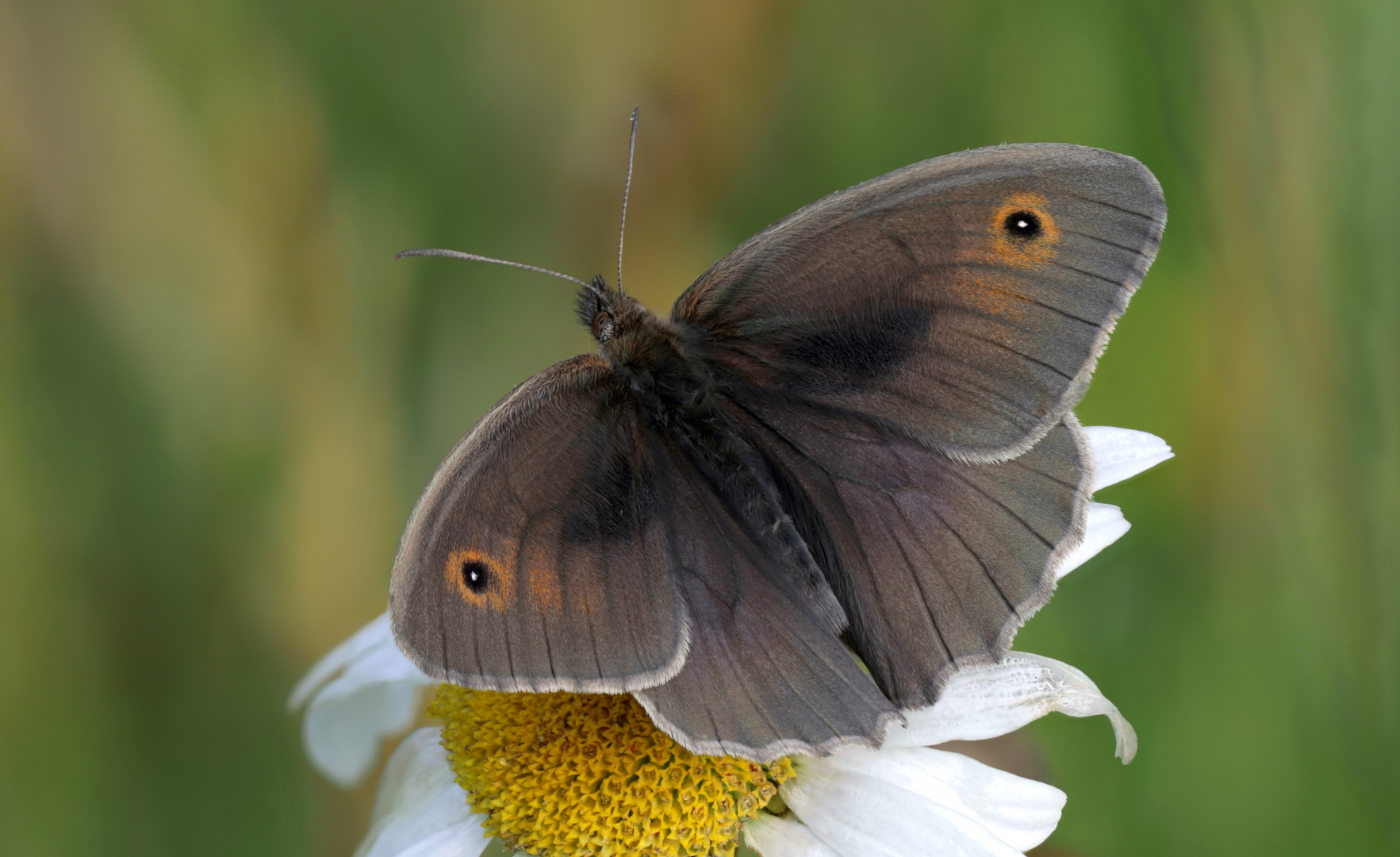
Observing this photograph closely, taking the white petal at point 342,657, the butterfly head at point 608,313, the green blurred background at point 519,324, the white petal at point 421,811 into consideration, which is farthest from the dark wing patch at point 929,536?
the white petal at point 342,657

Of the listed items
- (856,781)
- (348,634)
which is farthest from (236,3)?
(856,781)

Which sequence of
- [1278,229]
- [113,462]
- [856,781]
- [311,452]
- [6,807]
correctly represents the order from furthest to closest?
[311,452] < [113,462] < [6,807] < [1278,229] < [856,781]

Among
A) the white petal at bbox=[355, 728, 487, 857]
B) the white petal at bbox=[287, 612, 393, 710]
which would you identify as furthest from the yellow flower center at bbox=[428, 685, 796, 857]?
the white petal at bbox=[287, 612, 393, 710]

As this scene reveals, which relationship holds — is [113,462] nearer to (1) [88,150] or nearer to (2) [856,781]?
(1) [88,150]

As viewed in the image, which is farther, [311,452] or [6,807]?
[311,452]

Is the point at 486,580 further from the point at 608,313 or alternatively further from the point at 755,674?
the point at 608,313

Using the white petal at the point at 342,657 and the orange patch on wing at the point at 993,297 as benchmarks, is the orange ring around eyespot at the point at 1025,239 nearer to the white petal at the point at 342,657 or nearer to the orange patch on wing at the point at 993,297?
the orange patch on wing at the point at 993,297
